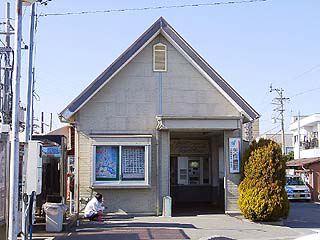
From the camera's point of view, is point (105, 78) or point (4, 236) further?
point (105, 78)

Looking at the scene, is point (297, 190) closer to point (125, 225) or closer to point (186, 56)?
point (186, 56)

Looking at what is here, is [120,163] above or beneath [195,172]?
above

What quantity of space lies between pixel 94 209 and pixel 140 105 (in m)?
4.52

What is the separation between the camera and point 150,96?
69.9 feet

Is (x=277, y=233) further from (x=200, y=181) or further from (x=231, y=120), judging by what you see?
(x=200, y=181)

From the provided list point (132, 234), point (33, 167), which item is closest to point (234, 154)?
point (132, 234)

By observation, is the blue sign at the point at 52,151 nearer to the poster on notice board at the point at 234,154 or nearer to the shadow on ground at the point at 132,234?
the shadow on ground at the point at 132,234

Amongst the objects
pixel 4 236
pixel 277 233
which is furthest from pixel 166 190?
pixel 4 236

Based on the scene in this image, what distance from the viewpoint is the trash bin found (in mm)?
16219

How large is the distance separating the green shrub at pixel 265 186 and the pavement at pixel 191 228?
42cm

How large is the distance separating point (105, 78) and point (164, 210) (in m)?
5.48

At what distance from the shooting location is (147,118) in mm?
21156

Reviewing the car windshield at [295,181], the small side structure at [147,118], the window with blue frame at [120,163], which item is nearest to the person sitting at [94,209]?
the small side structure at [147,118]

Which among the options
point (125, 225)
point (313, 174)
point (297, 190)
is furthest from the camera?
point (313, 174)
